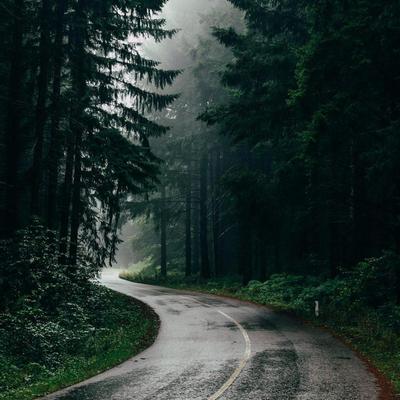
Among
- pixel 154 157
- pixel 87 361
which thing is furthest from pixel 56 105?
pixel 87 361

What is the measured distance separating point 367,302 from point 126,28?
1534 centimetres

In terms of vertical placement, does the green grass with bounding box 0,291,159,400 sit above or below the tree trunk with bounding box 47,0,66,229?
below

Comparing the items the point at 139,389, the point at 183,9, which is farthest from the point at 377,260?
the point at 183,9

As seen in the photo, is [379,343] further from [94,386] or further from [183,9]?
[183,9]

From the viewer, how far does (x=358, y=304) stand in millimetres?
16625

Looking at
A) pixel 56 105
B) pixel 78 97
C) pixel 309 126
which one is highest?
pixel 78 97

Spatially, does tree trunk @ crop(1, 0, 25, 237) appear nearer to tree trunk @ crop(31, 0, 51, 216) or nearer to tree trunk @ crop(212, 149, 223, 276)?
tree trunk @ crop(31, 0, 51, 216)

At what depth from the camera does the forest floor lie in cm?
1026

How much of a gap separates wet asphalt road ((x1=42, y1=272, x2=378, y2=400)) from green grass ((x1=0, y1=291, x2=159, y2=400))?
45 cm

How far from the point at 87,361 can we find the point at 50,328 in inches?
68.9

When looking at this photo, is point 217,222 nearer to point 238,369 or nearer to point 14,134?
point 14,134

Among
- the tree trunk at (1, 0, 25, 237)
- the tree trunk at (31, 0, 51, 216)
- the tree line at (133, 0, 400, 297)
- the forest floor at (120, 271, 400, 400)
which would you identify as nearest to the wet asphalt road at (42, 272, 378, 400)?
the forest floor at (120, 271, 400, 400)

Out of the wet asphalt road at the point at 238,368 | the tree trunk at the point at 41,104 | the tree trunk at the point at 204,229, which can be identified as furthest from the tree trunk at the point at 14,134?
the tree trunk at the point at 204,229

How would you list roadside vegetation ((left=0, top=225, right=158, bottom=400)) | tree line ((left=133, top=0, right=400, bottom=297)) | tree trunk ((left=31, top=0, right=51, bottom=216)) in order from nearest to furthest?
roadside vegetation ((left=0, top=225, right=158, bottom=400))
tree line ((left=133, top=0, right=400, bottom=297))
tree trunk ((left=31, top=0, right=51, bottom=216))
